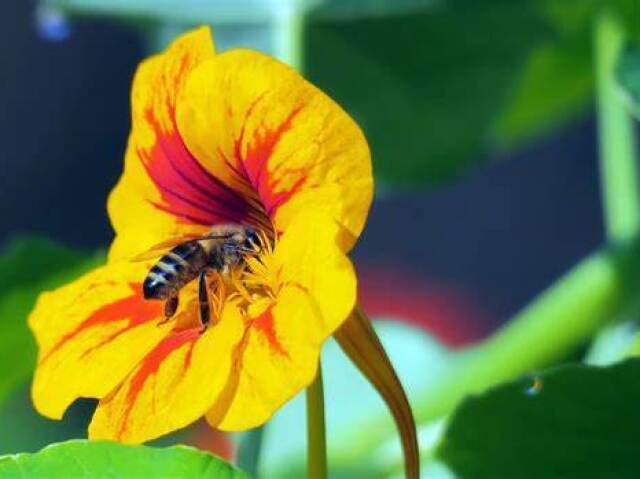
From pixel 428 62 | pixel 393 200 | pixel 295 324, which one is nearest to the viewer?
pixel 295 324

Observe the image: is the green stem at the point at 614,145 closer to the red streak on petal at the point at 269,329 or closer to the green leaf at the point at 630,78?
the green leaf at the point at 630,78

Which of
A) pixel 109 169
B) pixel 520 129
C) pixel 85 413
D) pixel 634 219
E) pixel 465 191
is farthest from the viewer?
pixel 465 191

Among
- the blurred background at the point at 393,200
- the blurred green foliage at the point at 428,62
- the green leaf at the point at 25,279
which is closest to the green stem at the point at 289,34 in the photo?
the blurred green foliage at the point at 428,62

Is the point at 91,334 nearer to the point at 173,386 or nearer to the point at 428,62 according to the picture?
the point at 173,386

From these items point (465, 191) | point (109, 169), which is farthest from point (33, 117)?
point (465, 191)

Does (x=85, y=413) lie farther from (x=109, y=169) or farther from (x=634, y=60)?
(x=634, y=60)

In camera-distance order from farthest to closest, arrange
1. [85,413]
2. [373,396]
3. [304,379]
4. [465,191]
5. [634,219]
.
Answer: [465,191] < [85,413] < [373,396] < [634,219] < [304,379]

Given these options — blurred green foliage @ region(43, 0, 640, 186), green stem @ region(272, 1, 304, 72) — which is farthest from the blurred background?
green stem @ region(272, 1, 304, 72)

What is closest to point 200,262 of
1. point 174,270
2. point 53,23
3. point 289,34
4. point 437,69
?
point 174,270
